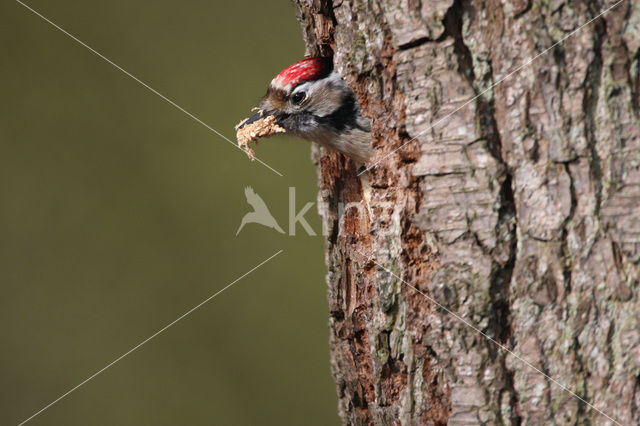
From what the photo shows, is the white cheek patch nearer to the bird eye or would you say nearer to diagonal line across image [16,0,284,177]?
the bird eye

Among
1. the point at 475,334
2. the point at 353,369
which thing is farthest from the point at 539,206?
the point at 353,369

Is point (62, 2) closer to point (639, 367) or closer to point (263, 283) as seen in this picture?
point (263, 283)

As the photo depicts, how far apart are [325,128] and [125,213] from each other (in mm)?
1767

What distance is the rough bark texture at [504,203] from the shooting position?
94 centimetres

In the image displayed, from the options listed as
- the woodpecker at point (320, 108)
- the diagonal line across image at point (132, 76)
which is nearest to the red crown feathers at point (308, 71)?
the woodpecker at point (320, 108)

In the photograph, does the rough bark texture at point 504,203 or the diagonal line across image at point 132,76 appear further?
the diagonal line across image at point 132,76

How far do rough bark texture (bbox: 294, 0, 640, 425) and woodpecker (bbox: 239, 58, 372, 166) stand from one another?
0.98ft

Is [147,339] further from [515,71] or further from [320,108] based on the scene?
[515,71]

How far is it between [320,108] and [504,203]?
0.68 metres

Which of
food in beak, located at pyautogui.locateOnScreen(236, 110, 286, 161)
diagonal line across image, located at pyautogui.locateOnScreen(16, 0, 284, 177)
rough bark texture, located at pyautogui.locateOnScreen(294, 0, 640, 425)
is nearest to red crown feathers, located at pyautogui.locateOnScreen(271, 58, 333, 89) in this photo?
food in beak, located at pyautogui.locateOnScreen(236, 110, 286, 161)

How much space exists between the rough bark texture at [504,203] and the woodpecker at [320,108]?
0.98ft

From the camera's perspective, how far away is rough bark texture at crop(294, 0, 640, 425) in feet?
3.07

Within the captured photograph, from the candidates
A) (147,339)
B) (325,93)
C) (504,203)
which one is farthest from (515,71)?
(147,339)

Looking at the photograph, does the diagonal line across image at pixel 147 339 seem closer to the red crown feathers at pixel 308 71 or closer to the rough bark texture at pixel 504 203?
the red crown feathers at pixel 308 71
